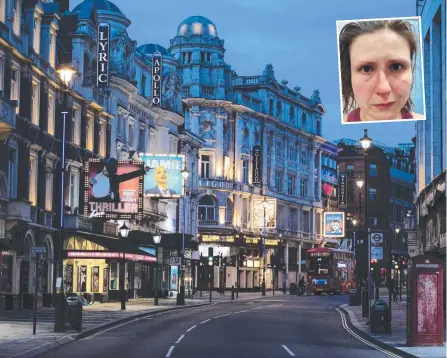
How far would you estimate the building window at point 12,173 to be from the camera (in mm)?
48688

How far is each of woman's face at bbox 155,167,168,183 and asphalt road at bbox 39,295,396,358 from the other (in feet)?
68.8

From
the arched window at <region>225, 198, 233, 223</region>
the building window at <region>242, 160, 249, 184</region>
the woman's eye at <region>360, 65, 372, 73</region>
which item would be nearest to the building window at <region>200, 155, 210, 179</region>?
the arched window at <region>225, 198, 233, 223</region>

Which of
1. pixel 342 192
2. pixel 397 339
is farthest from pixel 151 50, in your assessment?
pixel 342 192

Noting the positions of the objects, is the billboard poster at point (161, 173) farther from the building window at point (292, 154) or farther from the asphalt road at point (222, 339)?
the building window at point (292, 154)

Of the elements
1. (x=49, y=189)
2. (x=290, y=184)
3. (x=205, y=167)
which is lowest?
(x=49, y=189)

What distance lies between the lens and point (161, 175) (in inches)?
2739

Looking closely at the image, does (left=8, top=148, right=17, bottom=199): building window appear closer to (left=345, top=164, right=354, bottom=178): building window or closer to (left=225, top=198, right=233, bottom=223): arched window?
(left=225, top=198, right=233, bottom=223): arched window

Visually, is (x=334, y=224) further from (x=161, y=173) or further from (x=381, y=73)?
(x=381, y=73)

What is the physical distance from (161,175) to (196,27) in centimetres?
4348

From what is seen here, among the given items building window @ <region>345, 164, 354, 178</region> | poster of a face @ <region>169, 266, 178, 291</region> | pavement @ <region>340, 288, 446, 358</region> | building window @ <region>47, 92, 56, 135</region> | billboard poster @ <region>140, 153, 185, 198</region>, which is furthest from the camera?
building window @ <region>345, 164, 354, 178</region>

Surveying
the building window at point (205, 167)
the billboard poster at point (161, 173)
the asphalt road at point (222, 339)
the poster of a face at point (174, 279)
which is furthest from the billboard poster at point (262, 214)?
the asphalt road at point (222, 339)

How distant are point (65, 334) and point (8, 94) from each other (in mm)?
16969

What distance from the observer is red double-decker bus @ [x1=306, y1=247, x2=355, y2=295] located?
308 ft

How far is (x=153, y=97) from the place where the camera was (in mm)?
75062
